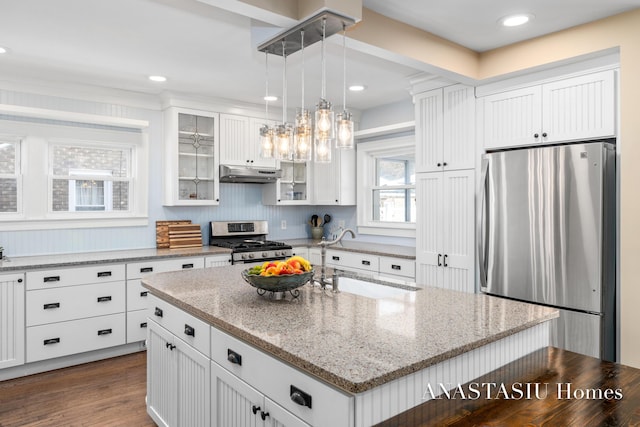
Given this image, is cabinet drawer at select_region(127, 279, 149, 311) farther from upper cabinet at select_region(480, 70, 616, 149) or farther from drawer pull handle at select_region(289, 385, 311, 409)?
upper cabinet at select_region(480, 70, 616, 149)

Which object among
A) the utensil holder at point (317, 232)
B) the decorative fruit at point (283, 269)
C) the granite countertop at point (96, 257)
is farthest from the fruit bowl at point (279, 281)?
the utensil holder at point (317, 232)

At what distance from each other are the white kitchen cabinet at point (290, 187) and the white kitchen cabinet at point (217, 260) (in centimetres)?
108

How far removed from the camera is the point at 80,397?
307 centimetres

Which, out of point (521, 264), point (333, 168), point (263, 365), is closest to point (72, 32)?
point (263, 365)

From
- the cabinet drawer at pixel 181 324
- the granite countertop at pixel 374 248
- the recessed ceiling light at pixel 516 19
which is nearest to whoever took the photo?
the cabinet drawer at pixel 181 324

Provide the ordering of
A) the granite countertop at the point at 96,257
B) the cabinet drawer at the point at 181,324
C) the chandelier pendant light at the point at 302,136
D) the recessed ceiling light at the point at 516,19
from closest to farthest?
the cabinet drawer at the point at 181,324, the chandelier pendant light at the point at 302,136, the recessed ceiling light at the point at 516,19, the granite countertop at the point at 96,257

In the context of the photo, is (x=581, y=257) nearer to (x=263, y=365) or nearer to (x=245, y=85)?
(x=263, y=365)

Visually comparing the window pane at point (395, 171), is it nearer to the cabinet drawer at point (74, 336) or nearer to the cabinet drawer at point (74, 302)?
the cabinet drawer at point (74, 302)

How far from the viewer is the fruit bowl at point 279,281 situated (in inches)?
80.0

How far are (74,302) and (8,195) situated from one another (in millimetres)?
1181

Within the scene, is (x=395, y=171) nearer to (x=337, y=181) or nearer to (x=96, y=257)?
(x=337, y=181)

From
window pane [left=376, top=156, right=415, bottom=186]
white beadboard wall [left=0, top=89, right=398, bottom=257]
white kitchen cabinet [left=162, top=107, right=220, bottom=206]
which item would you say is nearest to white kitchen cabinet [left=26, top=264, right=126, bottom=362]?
white beadboard wall [left=0, top=89, right=398, bottom=257]

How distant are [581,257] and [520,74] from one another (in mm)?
1384

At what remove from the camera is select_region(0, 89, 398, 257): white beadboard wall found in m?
3.88
